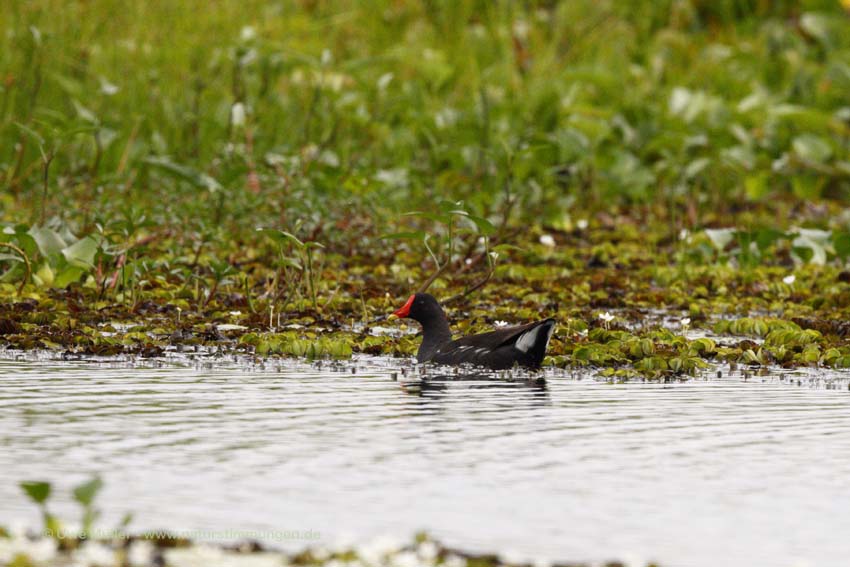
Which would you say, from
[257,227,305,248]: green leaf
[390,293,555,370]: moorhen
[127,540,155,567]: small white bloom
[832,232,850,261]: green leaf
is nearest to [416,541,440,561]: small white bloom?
[127,540,155,567]: small white bloom

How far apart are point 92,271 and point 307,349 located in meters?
1.82

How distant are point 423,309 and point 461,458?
2.76 meters

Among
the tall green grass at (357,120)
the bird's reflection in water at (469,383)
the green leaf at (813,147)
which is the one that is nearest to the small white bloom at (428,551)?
the bird's reflection in water at (469,383)

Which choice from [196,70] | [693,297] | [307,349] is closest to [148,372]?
[307,349]

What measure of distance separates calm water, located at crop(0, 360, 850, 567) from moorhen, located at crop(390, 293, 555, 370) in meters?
0.23

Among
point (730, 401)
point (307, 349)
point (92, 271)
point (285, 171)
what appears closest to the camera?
point (730, 401)

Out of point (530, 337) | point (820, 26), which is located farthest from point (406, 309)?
point (820, 26)

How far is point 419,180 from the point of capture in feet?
41.4

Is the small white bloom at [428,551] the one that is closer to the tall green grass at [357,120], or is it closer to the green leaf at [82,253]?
the green leaf at [82,253]

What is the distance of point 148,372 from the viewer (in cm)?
702

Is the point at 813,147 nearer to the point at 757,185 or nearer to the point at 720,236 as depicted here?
the point at 757,185

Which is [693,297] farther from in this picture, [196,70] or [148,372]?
[196,70]

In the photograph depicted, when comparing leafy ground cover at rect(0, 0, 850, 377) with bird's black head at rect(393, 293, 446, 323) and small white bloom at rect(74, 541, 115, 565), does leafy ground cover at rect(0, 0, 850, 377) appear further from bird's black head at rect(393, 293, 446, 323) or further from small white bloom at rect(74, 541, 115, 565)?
small white bloom at rect(74, 541, 115, 565)

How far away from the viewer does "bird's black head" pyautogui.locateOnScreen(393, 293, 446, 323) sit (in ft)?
25.6
